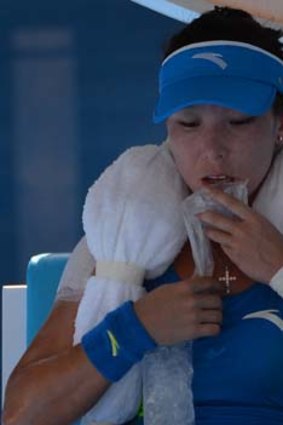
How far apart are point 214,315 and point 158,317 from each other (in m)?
0.07

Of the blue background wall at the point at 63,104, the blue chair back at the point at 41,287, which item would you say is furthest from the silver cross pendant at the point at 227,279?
the blue background wall at the point at 63,104

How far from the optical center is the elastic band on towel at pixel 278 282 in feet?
3.95

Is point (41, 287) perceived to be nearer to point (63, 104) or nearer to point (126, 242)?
point (126, 242)

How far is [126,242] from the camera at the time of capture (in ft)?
4.21

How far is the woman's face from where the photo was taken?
1.24 metres

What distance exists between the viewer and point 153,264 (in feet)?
4.22

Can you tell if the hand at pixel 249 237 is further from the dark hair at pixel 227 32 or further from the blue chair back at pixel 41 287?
the blue chair back at pixel 41 287

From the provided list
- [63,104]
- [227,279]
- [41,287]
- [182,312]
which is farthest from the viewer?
[63,104]

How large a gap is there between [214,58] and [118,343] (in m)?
0.40

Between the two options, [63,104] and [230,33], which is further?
[63,104]

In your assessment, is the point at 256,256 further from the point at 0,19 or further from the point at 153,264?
the point at 0,19

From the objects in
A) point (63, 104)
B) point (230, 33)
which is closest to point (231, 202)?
point (230, 33)

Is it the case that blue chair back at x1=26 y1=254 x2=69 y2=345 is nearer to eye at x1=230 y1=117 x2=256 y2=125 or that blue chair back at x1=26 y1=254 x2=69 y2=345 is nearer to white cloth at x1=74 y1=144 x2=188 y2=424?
white cloth at x1=74 y1=144 x2=188 y2=424

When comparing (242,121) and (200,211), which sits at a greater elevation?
(242,121)
